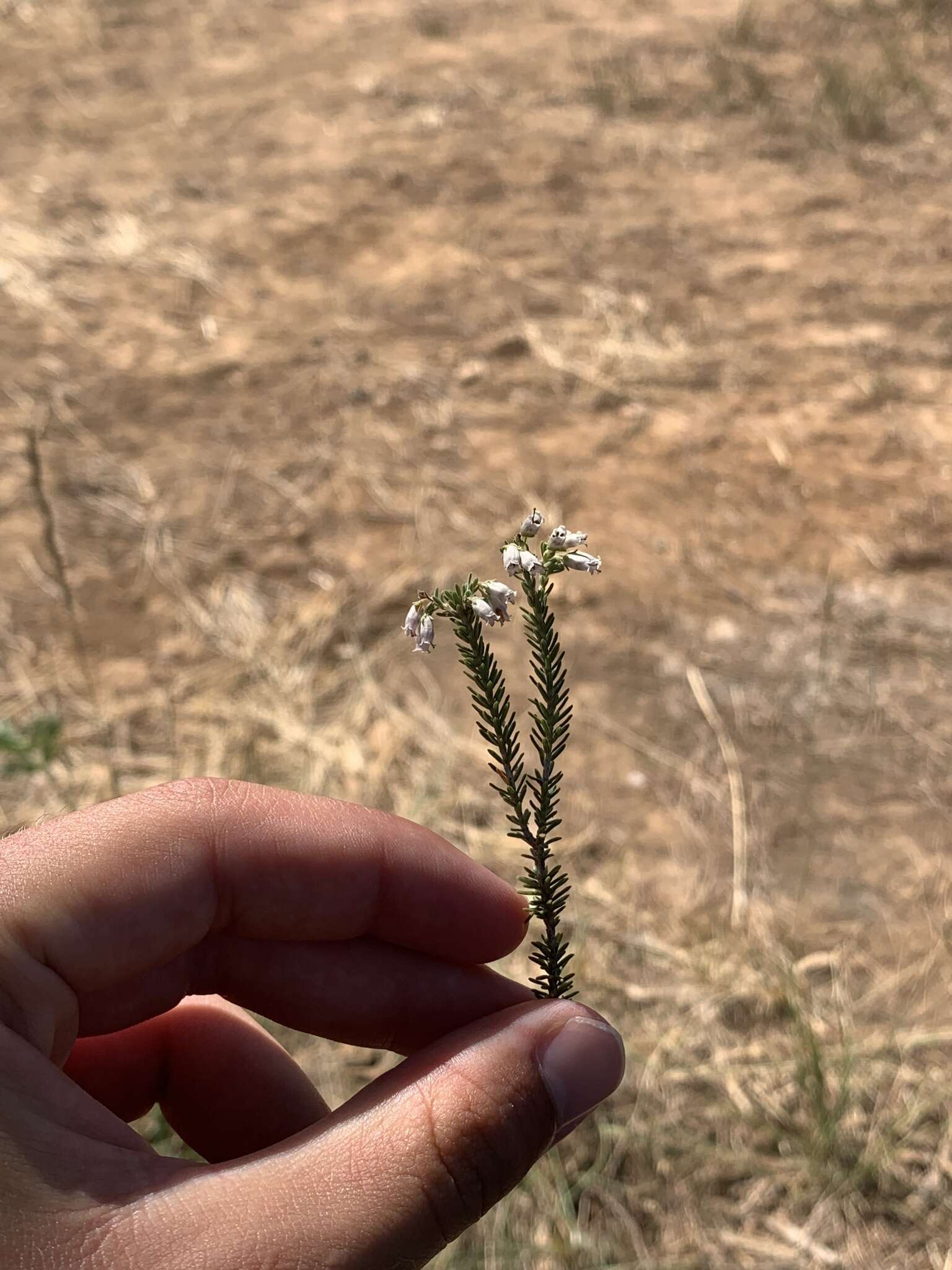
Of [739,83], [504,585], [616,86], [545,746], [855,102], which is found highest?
[616,86]

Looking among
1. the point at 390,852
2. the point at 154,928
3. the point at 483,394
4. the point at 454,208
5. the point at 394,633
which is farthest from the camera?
the point at 454,208

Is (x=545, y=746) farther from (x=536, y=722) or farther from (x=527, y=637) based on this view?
(x=527, y=637)

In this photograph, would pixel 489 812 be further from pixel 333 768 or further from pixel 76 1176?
pixel 76 1176

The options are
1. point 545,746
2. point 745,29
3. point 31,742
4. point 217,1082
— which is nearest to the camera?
point 545,746

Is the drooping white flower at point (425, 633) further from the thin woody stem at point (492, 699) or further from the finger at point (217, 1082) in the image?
the finger at point (217, 1082)

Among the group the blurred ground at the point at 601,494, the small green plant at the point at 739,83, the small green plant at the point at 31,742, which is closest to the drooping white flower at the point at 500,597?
the blurred ground at the point at 601,494

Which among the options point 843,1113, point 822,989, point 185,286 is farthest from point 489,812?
point 185,286

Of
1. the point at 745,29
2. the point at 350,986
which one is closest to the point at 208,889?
the point at 350,986
